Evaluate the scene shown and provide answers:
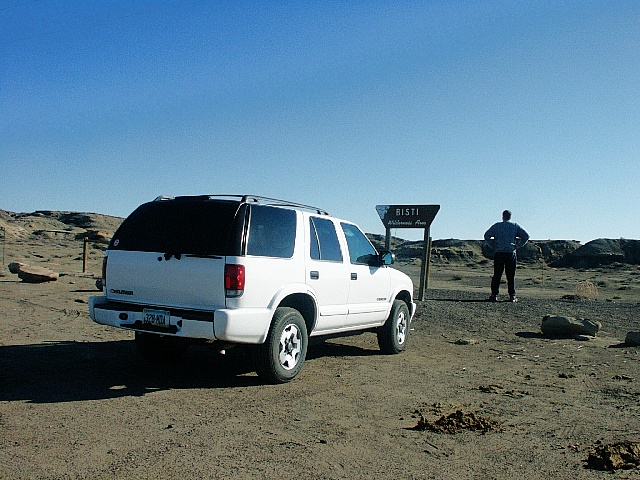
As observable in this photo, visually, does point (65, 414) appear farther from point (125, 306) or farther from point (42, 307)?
point (42, 307)

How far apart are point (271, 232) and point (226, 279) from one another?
0.94 metres

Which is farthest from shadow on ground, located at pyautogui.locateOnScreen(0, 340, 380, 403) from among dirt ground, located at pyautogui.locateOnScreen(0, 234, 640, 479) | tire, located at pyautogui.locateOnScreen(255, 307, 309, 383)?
tire, located at pyautogui.locateOnScreen(255, 307, 309, 383)

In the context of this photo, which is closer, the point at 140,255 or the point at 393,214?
the point at 140,255

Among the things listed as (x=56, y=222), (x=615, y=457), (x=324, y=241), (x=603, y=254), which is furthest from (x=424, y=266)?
(x=56, y=222)

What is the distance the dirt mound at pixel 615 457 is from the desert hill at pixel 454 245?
36446 mm

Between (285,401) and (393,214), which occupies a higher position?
(393,214)

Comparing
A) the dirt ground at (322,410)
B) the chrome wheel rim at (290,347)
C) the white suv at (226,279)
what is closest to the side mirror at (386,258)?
the white suv at (226,279)

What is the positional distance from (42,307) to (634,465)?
11683 mm

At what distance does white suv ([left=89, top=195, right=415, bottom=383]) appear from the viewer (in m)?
6.64

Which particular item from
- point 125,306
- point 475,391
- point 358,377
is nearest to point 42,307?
point 125,306

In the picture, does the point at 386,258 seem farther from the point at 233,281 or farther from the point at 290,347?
the point at 233,281

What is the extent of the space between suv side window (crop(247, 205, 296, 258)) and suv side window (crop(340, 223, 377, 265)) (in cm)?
144

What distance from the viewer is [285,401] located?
21.5 ft

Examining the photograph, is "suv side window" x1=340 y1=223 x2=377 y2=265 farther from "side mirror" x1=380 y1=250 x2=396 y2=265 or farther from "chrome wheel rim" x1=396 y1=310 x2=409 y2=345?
"chrome wheel rim" x1=396 y1=310 x2=409 y2=345
